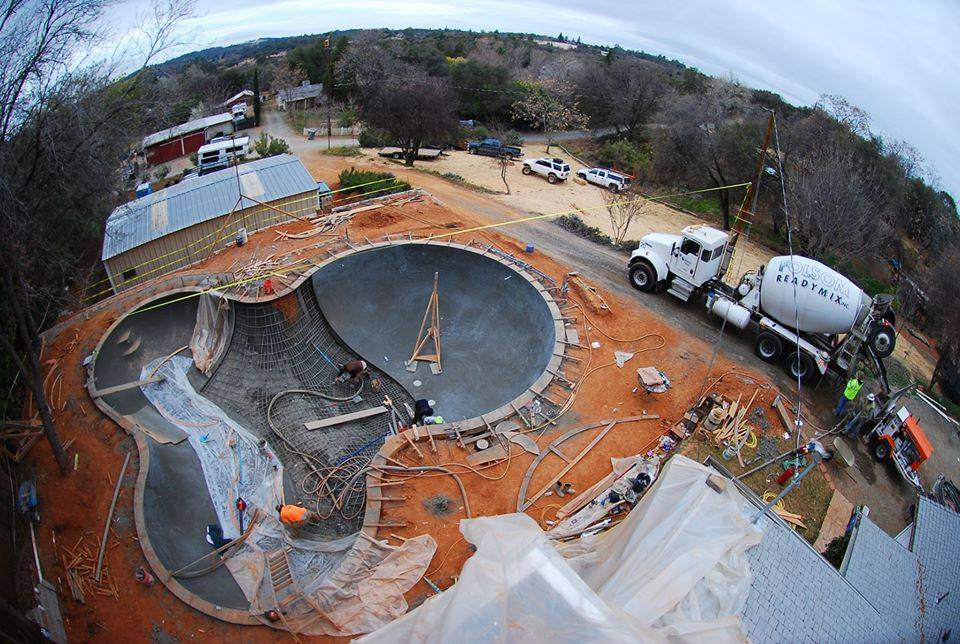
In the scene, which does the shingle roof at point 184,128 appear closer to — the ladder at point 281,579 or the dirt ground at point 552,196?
the dirt ground at point 552,196

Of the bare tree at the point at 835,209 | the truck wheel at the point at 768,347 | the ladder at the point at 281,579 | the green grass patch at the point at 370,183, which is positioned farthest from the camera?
the green grass patch at the point at 370,183

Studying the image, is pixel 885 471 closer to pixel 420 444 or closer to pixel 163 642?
pixel 420 444

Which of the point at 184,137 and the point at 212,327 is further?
the point at 184,137

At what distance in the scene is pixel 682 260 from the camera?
56.5ft

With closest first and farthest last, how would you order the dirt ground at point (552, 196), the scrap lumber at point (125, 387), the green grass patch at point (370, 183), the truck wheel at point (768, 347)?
1. the scrap lumber at point (125, 387)
2. the truck wheel at point (768, 347)
3. the green grass patch at point (370, 183)
4. the dirt ground at point (552, 196)

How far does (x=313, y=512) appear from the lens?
1229cm

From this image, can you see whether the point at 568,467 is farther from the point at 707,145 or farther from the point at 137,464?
the point at 707,145

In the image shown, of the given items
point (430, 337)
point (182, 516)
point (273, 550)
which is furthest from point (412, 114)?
point (273, 550)

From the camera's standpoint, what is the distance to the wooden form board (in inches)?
583

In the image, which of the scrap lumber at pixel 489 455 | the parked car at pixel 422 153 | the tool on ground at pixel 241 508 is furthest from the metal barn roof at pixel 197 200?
the scrap lumber at pixel 489 455

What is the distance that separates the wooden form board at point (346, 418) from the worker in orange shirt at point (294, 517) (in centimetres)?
311

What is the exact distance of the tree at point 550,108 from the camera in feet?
129

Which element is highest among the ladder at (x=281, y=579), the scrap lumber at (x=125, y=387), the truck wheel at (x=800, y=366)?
the truck wheel at (x=800, y=366)

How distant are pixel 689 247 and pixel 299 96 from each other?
4116cm
